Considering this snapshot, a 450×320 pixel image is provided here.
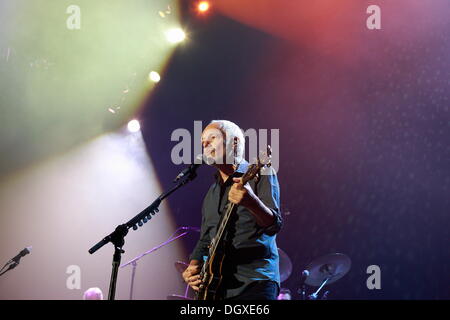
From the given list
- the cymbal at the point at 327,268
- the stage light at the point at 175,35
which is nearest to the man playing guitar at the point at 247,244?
the cymbal at the point at 327,268

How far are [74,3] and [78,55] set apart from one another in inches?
39.7

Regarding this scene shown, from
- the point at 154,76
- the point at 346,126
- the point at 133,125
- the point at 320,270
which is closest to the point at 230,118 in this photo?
the point at 154,76

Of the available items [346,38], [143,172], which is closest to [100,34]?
[143,172]

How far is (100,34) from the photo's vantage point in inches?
272

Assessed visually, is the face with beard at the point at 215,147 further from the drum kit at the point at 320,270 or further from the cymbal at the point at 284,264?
the drum kit at the point at 320,270

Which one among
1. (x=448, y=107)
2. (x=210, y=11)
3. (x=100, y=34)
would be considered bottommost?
(x=448, y=107)

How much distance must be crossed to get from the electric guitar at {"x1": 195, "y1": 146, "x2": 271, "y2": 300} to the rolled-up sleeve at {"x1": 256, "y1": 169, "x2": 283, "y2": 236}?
8 centimetres

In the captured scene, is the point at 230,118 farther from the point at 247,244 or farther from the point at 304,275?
the point at 247,244

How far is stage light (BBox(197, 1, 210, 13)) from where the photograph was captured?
711 centimetres

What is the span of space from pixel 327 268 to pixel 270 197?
3.90m

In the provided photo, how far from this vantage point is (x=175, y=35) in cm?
744

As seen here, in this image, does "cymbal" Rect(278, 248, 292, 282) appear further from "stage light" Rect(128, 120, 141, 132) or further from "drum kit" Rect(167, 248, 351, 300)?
"stage light" Rect(128, 120, 141, 132)
